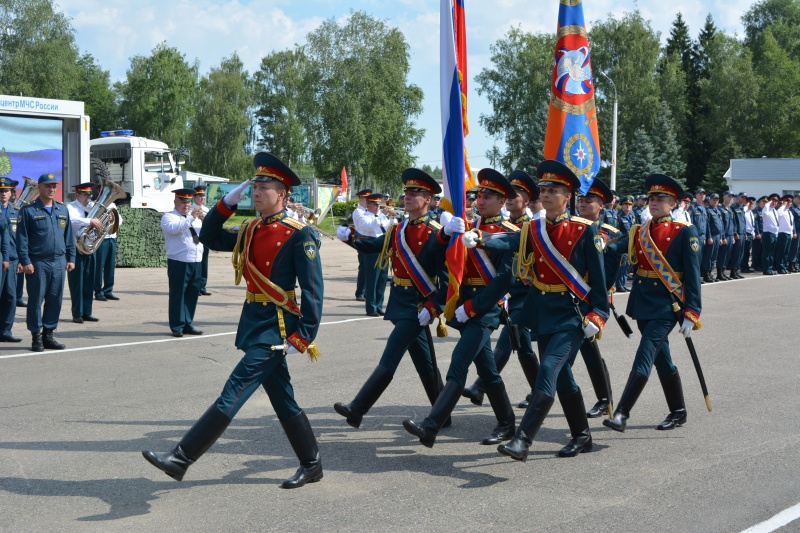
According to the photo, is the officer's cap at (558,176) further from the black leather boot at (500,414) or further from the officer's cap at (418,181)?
the black leather boot at (500,414)

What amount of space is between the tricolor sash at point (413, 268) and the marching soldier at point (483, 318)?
26cm

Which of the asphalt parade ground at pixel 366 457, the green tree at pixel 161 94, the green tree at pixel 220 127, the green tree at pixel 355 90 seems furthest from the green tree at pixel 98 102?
the asphalt parade ground at pixel 366 457

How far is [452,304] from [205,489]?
2196mm

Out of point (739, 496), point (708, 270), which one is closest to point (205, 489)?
point (739, 496)

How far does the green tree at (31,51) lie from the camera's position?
180ft

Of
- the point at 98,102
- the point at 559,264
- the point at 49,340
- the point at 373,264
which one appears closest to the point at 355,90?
the point at 98,102

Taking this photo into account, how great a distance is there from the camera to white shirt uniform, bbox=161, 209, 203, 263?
11844 mm

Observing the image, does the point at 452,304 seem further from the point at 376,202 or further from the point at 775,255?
the point at 775,255

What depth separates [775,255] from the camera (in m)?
24.8

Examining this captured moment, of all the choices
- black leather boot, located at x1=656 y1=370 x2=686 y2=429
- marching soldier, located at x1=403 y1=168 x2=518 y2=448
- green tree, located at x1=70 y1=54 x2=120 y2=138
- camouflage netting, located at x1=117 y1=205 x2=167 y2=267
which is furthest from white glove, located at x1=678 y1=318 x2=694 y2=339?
green tree, located at x1=70 y1=54 x2=120 y2=138

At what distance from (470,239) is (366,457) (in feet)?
5.54

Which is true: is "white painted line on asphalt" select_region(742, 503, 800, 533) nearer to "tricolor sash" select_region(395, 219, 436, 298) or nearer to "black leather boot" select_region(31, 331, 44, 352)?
"tricolor sash" select_region(395, 219, 436, 298)

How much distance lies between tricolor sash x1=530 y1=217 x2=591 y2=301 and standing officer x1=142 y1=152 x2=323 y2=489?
1623mm

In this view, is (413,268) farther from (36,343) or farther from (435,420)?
(36,343)
